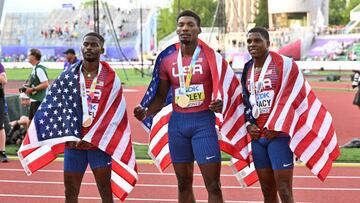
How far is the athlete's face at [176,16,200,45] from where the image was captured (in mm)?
7316

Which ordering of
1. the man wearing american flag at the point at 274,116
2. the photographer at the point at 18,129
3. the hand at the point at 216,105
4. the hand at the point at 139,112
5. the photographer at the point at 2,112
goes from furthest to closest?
the photographer at the point at 18,129 < the photographer at the point at 2,112 < the hand at the point at 139,112 < the man wearing american flag at the point at 274,116 < the hand at the point at 216,105

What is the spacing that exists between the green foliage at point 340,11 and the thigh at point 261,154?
114288mm

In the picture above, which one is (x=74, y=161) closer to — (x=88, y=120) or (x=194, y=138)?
(x=88, y=120)

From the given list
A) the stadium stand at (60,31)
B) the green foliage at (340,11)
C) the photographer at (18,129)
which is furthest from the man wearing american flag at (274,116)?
the green foliage at (340,11)

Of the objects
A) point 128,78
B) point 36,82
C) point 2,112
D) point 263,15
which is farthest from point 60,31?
point 2,112

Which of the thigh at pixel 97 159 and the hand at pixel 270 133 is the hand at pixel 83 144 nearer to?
the thigh at pixel 97 159

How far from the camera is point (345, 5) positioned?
5517 inches

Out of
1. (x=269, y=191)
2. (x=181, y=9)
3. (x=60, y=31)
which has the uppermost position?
(x=181, y=9)

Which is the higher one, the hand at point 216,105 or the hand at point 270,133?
the hand at point 216,105

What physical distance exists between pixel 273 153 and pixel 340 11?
12762 centimetres

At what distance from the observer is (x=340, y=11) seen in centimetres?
13175

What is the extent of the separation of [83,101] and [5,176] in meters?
4.86

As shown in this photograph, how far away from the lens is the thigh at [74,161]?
24.3 ft

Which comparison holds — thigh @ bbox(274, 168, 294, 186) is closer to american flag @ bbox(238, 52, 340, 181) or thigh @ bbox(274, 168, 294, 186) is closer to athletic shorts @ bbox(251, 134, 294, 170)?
athletic shorts @ bbox(251, 134, 294, 170)
